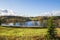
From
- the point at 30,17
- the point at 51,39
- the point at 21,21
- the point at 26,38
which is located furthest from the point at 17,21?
the point at 51,39

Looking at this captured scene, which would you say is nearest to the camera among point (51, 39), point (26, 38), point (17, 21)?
point (51, 39)

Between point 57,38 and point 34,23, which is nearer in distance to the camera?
point 57,38

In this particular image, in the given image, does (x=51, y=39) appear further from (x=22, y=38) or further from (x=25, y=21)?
(x=25, y=21)

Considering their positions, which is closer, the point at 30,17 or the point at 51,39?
the point at 51,39

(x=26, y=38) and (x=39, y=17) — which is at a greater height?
(x=39, y=17)

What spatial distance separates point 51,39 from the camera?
10.9 metres

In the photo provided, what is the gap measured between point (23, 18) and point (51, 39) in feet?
33.3

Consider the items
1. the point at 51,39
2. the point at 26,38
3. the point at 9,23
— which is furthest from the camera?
the point at 9,23

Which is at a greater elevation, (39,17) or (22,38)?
(39,17)

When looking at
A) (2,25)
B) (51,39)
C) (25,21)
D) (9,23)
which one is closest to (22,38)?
(51,39)

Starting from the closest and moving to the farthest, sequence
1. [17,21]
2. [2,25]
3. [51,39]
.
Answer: [51,39] → [2,25] → [17,21]

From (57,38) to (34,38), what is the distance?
5.66 ft

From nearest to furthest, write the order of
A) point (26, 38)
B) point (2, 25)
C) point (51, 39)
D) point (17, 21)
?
point (51, 39), point (26, 38), point (2, 25), point (17, 21)

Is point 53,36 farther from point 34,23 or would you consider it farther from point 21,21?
point 21,21
